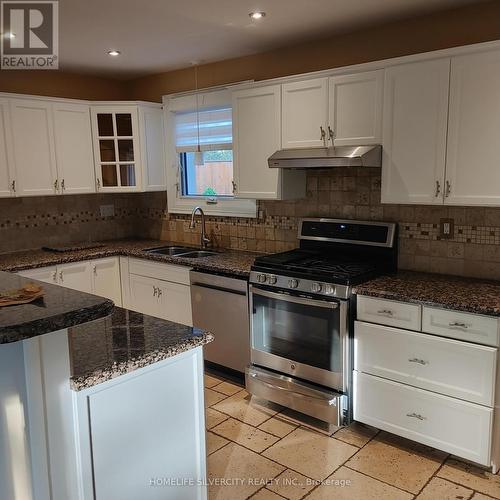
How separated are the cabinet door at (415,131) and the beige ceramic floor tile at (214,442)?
1.75 m

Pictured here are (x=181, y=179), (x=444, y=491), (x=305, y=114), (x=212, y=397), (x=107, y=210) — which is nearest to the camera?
(x=444, y=491)

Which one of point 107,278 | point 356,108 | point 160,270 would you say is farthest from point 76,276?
point 356,108

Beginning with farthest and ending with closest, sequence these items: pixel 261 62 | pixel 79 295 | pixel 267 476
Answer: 1. pixel 261 62
2. pixel 267 476
3. pixel 79 295

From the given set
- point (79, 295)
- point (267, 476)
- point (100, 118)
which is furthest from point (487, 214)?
point (100, 118)

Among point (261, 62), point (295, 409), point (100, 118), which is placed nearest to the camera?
point (295, 409)

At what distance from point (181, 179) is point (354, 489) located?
3.10 m

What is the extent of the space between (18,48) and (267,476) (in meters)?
3.25

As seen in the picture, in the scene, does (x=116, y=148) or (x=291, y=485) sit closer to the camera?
(x=291, y=485)

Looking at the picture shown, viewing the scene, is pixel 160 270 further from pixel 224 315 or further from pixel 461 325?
pixel 461 325

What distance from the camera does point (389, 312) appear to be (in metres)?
2.67

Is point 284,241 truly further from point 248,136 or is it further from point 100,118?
point 100,118

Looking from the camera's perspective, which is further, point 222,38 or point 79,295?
point 222,38

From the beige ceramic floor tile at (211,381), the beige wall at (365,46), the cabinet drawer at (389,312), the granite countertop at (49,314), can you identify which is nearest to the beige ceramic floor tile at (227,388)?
the beige ceramic floor tile at (211,381)

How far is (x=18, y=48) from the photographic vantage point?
3.42 m
